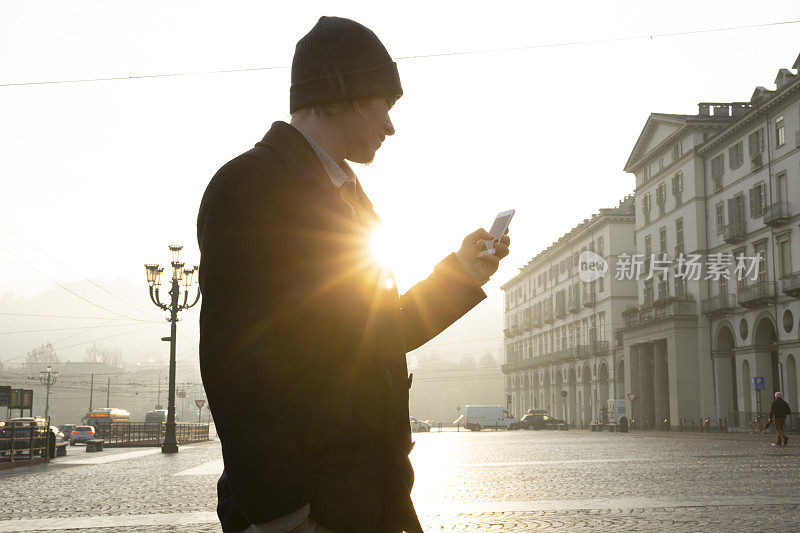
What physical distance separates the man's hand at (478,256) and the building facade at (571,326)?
6694cm

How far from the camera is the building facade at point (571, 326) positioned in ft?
228

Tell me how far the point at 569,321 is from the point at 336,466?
80195mm

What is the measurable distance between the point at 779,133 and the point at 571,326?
39.5 m

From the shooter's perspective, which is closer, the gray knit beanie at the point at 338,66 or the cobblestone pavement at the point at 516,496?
the gray knit beanie at the point at 338,66

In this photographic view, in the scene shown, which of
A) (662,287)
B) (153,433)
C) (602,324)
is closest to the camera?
(153,433)

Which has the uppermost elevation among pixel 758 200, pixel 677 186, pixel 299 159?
pixel 677 186

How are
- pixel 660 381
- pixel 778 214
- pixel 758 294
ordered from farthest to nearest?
pixel 660 381 → pixel 758 294 → pixel 778 214

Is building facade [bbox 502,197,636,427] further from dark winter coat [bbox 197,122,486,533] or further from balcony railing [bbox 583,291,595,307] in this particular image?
dark winter coat [bbox 197,122,486,533]

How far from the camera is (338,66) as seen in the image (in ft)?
7.15

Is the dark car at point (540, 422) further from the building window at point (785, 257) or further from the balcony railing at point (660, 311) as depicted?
the building window at point (785, 257)

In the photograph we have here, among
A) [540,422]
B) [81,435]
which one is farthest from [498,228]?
[540,422]

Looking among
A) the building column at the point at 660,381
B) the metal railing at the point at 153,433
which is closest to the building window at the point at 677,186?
the building column at the point at 660,381

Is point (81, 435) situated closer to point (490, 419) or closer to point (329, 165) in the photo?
point (490, 419)

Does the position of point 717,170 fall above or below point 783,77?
below
